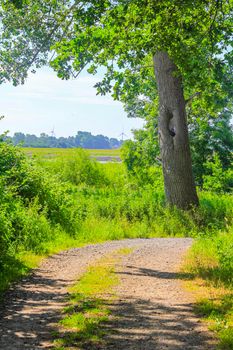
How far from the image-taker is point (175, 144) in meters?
22.8

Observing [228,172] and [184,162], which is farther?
[228,172]

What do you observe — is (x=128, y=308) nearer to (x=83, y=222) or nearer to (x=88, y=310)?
(x=88, y=310)

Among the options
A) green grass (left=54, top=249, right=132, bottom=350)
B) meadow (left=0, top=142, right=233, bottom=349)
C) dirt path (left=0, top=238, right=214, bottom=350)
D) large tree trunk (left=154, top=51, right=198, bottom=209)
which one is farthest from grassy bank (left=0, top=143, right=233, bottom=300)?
green grass (left=54, top=249, right=132, bottom=350)

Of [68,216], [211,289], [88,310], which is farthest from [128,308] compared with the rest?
[68,216]

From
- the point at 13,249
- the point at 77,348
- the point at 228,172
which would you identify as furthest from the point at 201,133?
the point at 77,348

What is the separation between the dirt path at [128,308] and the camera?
24.6ft

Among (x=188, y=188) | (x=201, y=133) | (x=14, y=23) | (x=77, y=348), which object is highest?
(x=14, y=23)

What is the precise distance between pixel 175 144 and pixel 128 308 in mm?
14242

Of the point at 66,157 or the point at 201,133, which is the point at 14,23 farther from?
the point at 66,157

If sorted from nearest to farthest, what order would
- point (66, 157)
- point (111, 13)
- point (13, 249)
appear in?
point (111, 13), point (13, 249), point (66, 157)

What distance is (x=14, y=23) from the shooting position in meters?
25.5

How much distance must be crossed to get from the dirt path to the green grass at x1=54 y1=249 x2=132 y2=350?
17cm

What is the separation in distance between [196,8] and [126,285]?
6.29m

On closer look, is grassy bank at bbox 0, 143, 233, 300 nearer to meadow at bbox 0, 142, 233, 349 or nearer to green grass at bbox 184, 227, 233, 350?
meadow at bbox 0, 142, 233, 349
